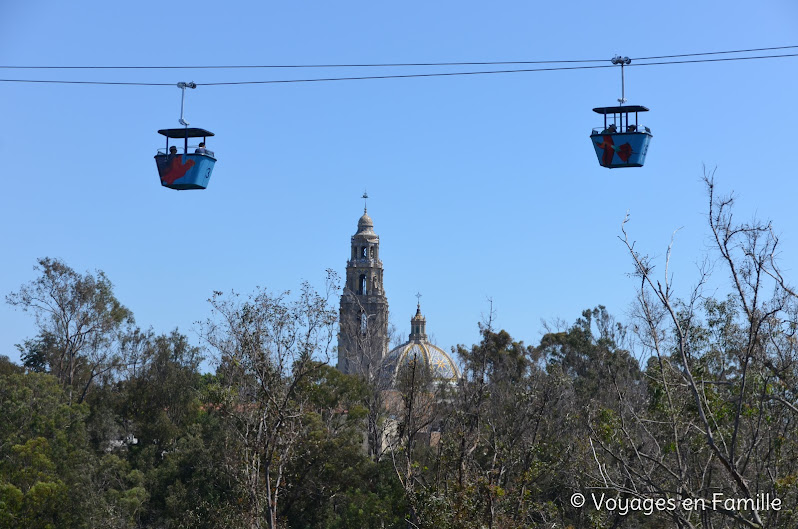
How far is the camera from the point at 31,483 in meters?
30.8

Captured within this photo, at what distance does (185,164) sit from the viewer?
17531 millimetres

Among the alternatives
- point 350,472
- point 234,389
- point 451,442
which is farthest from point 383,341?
point 451,442

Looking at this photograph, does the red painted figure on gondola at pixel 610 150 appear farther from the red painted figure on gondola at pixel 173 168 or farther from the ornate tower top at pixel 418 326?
the ornate tower top at pixel 418 326

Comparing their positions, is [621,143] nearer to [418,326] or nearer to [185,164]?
[185,164]

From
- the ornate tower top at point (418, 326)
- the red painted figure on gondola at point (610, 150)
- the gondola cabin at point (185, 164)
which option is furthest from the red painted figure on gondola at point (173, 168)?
the ornate tower top at point (418, 326)

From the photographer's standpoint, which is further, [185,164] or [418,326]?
[418,326]

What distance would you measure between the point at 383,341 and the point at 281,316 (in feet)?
83.6

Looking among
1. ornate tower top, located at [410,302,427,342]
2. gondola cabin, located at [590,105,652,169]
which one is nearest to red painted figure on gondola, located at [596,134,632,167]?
gondola cabin, located at [590,105,652,169]

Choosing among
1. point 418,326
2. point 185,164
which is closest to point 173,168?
point 185,164

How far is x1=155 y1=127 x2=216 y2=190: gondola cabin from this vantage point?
1747 cm

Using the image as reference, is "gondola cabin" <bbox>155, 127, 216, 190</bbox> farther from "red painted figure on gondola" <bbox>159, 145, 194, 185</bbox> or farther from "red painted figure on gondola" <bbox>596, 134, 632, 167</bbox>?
"red painted figure on gondola" <bbox>596, 134, 632, 167</bbox>

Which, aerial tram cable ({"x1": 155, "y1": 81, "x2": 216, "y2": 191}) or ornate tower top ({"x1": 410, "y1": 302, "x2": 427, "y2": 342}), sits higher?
ornate tower top ({"x1": 410, "y1": 302, "x2": 427, "y2": 342})

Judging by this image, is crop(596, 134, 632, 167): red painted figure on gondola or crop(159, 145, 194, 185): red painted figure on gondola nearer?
crop(596, 134, 632, 167): red painted figure on gondola

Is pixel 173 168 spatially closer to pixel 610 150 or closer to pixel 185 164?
pixel 185 164
